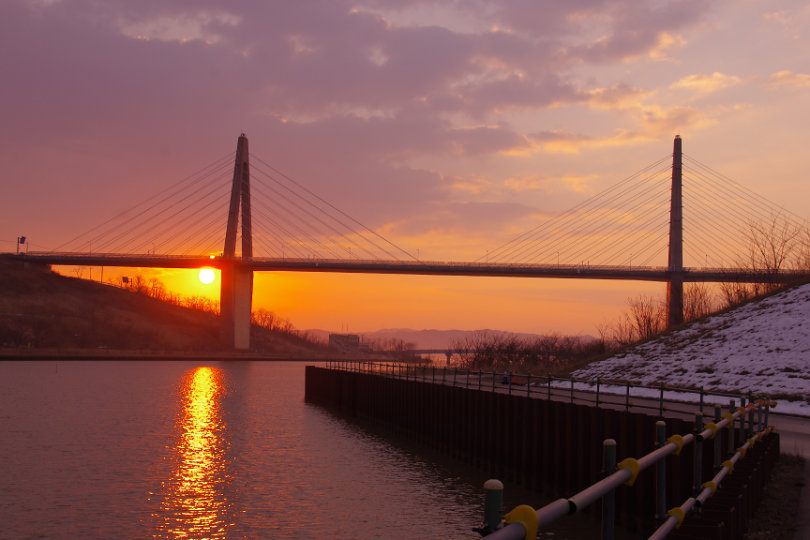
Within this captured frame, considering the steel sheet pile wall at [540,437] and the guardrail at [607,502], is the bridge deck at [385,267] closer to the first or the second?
the steel sheet pile wall at [540,437]

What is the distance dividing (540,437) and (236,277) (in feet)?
294

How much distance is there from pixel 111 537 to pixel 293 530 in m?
4.38

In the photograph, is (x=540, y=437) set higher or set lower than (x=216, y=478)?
higher

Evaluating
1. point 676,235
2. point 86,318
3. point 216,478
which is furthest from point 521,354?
point 86,318

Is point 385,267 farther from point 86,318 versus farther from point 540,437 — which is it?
point 540,437

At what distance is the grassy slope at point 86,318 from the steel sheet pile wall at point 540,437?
3775 inches

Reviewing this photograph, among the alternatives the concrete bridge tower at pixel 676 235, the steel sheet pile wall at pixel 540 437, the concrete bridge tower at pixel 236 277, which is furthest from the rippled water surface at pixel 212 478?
the concrete bridge tower at pixel 236 277

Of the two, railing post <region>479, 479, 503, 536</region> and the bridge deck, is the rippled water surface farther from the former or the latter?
the bridge deck

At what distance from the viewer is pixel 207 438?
34.0 meters

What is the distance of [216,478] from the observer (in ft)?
81.1

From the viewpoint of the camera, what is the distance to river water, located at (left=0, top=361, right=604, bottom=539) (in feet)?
61.9

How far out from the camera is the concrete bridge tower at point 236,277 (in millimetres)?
105750

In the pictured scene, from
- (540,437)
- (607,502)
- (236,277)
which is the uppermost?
(236,277)

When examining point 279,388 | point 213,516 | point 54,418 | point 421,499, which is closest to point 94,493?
point 213,516
